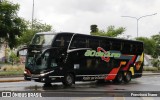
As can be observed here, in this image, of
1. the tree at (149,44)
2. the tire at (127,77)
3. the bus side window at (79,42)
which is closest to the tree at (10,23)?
the tire at (127,77)

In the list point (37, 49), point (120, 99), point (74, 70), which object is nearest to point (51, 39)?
point (37, 49)

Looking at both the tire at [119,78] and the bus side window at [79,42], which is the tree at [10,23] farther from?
the bus side window at [79,42]

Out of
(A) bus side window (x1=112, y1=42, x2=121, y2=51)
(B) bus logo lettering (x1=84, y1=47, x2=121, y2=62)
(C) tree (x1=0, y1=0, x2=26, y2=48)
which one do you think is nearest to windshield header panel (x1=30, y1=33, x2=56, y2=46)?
(B) bus logo lettering (x1=84, y1=47, x2=121, y2=62)

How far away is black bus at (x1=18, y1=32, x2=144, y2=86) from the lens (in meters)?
25.1

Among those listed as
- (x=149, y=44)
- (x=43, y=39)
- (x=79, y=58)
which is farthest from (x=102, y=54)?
(x=149, y=44)

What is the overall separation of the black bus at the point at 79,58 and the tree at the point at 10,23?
15.0 m

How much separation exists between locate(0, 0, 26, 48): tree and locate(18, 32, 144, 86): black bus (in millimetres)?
15011

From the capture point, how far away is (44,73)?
81.4 ft

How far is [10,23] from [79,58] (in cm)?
1752

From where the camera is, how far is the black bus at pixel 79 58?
2508 cm

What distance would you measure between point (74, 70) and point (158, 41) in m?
112

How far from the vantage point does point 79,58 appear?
1087 inches

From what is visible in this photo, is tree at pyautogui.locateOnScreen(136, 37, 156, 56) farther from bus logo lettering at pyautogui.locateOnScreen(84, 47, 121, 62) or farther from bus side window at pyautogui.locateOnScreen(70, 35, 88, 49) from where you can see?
bus side window at pyautogui.locateOnScreen(70, 35, 88, 49)

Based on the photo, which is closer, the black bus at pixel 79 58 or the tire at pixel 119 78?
the black bus at pixel 79 58
